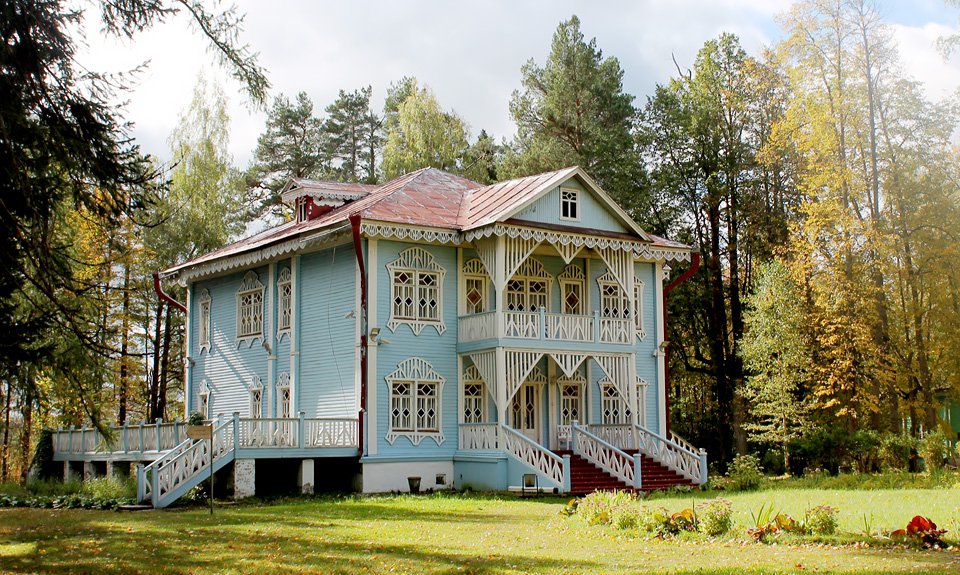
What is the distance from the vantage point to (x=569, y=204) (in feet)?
92.0

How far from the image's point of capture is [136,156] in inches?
539

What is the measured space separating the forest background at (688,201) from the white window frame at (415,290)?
253 inches

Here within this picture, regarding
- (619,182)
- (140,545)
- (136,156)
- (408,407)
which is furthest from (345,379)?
(619,182)

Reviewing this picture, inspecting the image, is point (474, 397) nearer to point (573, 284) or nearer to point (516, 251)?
point (516, 251)

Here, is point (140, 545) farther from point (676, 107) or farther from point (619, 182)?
point (676, 107)

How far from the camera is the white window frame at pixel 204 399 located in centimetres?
3284

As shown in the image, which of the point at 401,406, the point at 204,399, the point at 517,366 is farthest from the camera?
the point at 204,399

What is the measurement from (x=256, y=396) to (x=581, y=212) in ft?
34.5

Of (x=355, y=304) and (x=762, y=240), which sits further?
(x=762, y=240)

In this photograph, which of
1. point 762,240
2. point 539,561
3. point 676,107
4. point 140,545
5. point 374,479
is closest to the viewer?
point 539,561

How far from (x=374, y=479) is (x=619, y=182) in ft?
67.1

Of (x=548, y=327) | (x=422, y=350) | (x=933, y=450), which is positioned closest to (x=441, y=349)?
(x=422, y=350)

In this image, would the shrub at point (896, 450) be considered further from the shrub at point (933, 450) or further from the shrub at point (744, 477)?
the shrub at point (744, 477)

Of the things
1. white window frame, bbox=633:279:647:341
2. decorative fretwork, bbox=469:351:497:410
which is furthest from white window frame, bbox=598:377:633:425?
decorative fretwork, bbox=469:351:497:410
